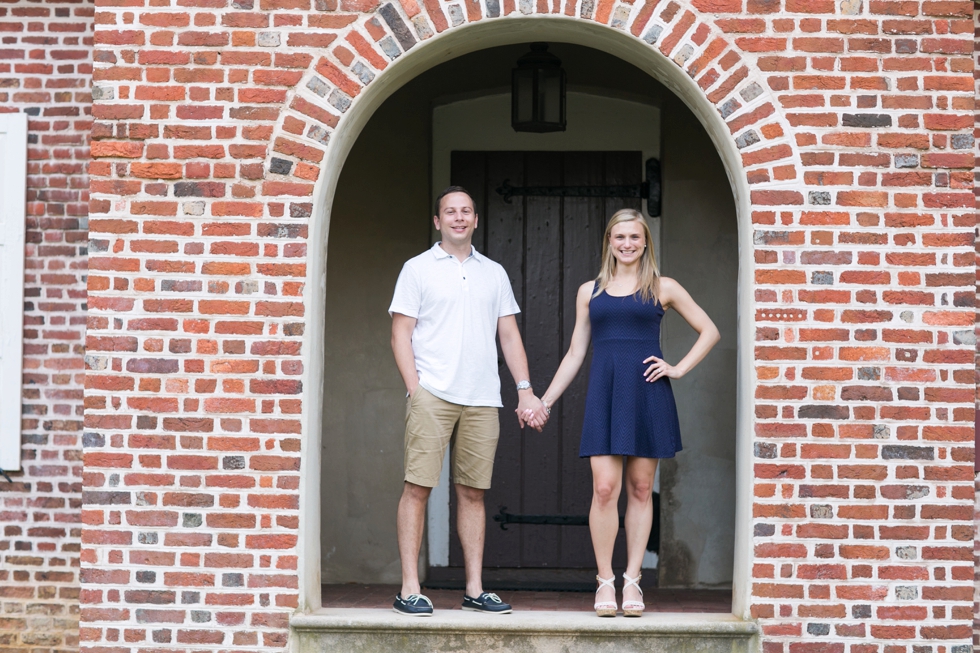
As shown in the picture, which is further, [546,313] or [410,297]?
[546,313]

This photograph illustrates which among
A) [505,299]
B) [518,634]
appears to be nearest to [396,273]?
[505,299]

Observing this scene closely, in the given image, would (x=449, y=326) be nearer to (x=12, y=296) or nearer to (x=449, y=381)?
(x=449, y=381)

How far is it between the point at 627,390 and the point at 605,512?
0.52m

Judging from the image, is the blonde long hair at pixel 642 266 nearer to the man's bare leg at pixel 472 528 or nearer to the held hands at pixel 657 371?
the held hands at pixel 657 371

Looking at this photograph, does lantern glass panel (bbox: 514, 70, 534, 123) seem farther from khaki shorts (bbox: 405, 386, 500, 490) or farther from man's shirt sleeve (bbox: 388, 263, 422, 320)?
khaki shorts (bbox: 405, 386, 500, 490)

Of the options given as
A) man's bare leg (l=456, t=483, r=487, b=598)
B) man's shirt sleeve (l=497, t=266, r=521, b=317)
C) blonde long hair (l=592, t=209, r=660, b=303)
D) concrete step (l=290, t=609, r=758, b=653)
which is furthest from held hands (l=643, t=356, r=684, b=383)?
concrete step (l=290, t=609, r=758, b=653)

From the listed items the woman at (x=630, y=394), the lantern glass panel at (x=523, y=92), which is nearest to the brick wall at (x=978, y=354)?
the woman at (x=630, y=394)

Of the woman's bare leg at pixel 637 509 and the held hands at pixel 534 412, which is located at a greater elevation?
the held hands at pixel 534 412

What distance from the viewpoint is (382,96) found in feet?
14.5

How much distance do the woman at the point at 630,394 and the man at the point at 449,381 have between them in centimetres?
36

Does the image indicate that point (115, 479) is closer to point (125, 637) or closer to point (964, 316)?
point (125, 637)

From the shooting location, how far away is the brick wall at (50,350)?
4.93 metres

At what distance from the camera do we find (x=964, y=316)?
4117mm

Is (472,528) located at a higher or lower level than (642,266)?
lower
